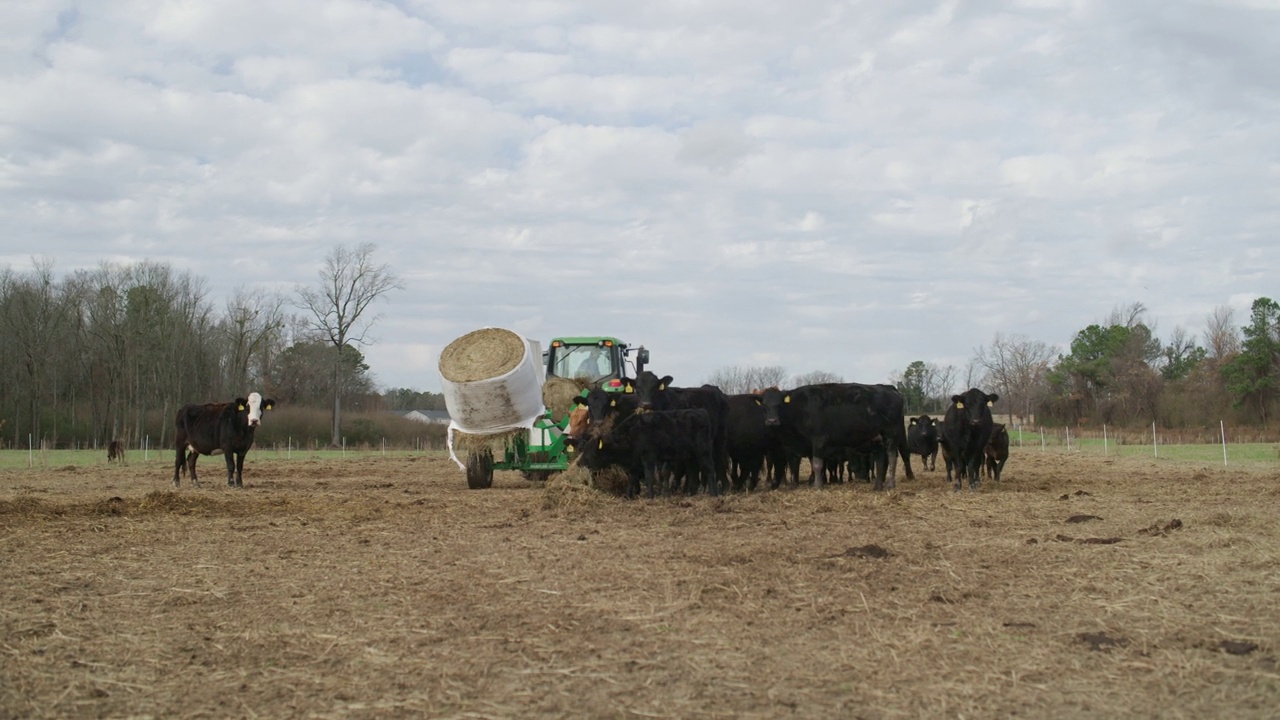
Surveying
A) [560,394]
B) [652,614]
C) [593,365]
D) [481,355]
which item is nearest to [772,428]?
[560,394]

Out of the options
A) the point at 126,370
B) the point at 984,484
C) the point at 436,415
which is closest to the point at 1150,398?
the point at 984,484

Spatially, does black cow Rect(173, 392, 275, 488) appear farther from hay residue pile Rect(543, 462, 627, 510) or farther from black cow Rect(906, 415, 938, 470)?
black cow Rect(906, 415, 938, 470)

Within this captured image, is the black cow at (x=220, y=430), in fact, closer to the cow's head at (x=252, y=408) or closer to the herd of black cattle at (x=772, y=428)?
the cow's head at (x=252, y=408)

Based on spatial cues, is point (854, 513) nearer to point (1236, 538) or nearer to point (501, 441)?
point (1236, 538)

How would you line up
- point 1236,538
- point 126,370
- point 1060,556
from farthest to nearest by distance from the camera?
point 126,370 → point 1236,538 → point 1060,556

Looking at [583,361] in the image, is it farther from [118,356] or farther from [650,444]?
[118,356]

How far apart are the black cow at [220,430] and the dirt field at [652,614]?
7.18 meters

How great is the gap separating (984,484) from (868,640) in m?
12.5

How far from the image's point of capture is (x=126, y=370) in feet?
205

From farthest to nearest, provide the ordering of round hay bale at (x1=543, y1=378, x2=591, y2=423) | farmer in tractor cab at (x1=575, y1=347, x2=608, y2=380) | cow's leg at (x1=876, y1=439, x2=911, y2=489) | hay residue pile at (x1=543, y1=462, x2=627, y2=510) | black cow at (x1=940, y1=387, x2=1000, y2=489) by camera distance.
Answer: farmer in tractor cab at (x1=575, y1=347, x2=608, y2=380) → round hay bale at (x1=543, y1=378, x2=591, y2=423) → cow's leg at (x1=876, y1=439, x2=911, y2=489) → black cow at (x1=940, y1=387, x2=1000, y2=489) → hay residue pile at (x1=543, y1=462, x2=627, y2=510)

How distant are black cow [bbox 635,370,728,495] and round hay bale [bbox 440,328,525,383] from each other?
7.55 feet

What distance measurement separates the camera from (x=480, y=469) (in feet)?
61.7

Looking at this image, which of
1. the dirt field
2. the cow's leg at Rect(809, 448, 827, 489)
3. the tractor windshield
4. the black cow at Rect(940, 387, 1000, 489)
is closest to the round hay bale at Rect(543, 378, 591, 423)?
the tractor windshield

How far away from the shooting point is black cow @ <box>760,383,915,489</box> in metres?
17.1
